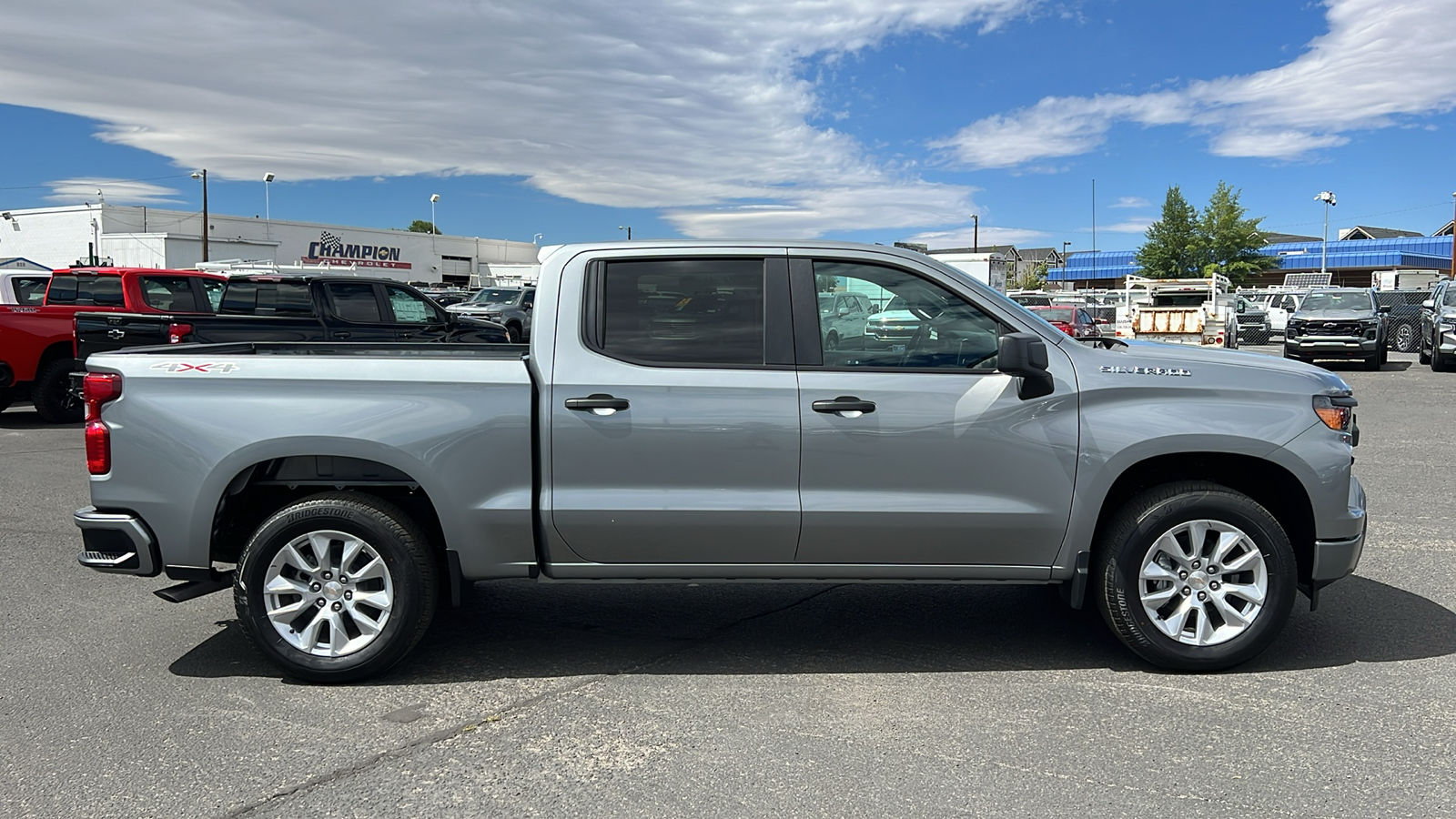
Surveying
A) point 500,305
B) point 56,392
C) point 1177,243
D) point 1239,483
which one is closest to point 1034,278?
point 1177,243

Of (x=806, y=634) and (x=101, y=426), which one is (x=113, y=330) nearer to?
(x=101, y=426)

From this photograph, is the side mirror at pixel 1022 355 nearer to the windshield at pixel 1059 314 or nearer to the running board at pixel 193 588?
the running board at pixel 193 588

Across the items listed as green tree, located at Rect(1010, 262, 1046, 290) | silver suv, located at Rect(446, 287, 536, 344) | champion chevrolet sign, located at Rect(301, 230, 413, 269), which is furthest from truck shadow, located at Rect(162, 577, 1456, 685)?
green tree, located at Rect(1010, 262, 1046, 290)

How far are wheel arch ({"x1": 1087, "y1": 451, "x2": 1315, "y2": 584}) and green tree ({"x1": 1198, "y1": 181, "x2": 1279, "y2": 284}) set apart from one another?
2658 inches

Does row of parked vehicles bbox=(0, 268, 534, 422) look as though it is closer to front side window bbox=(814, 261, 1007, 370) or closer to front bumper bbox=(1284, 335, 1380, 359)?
front side window bbox=(814, 261, 1007, 370)

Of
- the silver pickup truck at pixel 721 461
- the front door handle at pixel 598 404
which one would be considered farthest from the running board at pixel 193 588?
the front door handle at pixel 598 404

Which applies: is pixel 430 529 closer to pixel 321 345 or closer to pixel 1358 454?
pixel 321 345

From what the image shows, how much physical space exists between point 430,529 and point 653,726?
1396 mm

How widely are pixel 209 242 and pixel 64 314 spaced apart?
44.8 meters

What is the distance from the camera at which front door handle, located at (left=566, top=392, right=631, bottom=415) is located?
4484mm

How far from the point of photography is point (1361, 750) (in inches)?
152

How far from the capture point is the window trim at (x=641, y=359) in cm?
457

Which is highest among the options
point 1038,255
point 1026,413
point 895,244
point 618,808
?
point 1038,255

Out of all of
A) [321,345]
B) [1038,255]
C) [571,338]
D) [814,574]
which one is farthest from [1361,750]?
[1038,255]
